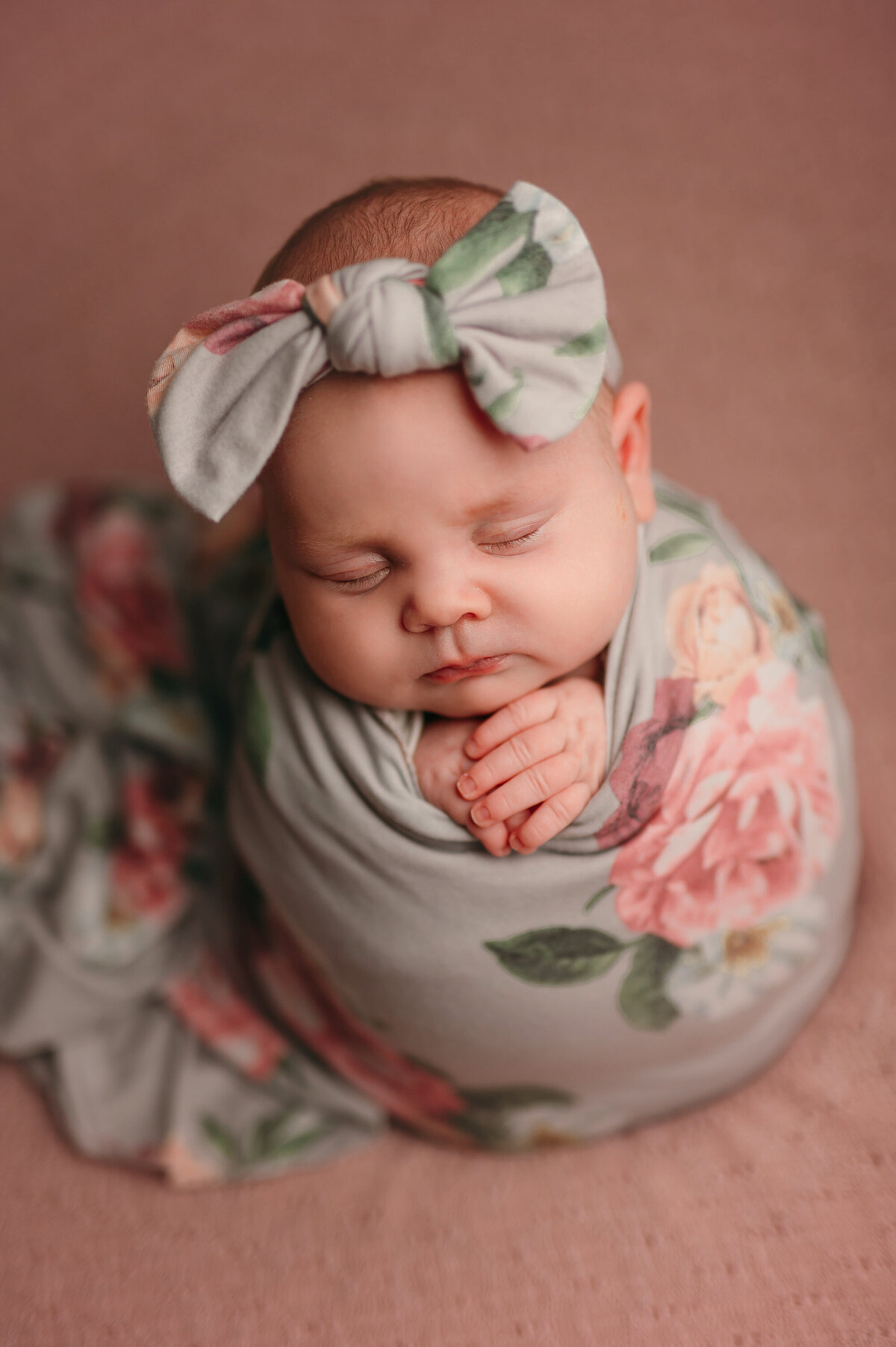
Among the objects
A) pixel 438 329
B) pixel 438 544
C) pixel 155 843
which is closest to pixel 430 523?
pixel 438 544

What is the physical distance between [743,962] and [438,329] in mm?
569

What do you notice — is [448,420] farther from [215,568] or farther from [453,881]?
[215,568]

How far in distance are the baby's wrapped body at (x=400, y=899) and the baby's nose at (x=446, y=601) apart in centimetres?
15

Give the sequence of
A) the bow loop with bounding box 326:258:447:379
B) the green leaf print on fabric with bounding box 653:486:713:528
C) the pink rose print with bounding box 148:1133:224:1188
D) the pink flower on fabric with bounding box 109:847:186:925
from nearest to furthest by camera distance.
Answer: the bow loop with bounding box 326:258:447:379
the green leaf print on fabric with bounding box 653:486:713:528
the pink rose print with bounding box 148:1133:224:1188
the pink flower on fabric with bounding box 109:847:186:925

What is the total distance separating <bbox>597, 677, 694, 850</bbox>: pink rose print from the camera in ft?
2.64

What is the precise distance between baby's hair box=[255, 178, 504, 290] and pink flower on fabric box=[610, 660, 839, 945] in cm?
39

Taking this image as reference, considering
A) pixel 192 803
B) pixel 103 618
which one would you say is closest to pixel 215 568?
pixel 103 618

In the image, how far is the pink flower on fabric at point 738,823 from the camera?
32.7 inches

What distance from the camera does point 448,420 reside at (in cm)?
66

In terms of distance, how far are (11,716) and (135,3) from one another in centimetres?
85

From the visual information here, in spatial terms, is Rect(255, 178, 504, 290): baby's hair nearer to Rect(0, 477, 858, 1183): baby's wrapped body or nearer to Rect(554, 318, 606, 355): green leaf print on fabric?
Rect(554, 318, 606, 355): green leaf print on fabric

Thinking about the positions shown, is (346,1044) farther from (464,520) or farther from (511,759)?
(464,520)

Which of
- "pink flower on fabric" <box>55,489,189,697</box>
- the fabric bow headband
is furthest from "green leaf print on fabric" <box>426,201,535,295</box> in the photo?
"pink flower on fabric" <box>55,489,189,697</box>

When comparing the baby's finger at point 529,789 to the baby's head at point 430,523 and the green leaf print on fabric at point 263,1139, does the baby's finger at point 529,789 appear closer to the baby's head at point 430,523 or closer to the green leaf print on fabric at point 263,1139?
the baby's head at point 430,523
